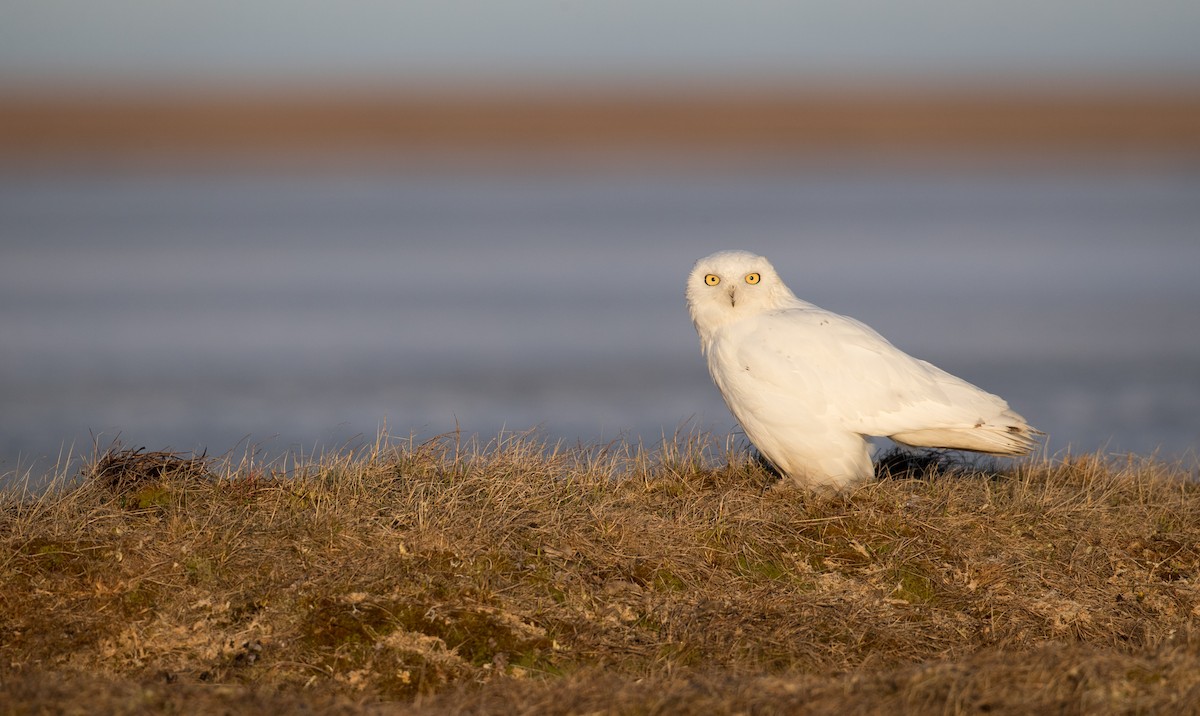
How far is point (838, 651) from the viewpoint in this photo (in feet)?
16.4

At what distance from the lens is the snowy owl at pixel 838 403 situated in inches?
263

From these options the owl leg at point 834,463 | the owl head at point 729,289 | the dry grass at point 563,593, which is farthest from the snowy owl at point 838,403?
the dry grass at point 563,593

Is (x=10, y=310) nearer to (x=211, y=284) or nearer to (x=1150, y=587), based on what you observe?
(x=211, y=284)

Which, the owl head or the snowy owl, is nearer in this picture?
the snowy owl

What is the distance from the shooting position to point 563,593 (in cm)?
518

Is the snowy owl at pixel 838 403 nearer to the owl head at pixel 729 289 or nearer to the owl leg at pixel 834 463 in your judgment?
the owl leg at pixel 834 463

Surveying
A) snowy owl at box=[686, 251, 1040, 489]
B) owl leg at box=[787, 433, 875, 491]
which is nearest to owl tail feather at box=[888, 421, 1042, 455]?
snowy owl at box=[686, 251, 1040, 489]

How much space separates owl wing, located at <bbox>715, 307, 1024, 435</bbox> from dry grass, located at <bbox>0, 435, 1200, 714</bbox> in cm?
45

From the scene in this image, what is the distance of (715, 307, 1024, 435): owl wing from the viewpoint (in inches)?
264

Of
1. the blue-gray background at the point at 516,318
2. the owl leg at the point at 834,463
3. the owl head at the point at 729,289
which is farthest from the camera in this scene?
the blue-gray background at the point at 516,318

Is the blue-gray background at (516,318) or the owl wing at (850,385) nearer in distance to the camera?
the owl wing at (850,385)

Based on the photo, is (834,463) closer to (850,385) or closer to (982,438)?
(850,385)

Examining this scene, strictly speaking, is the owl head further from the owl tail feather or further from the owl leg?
the owl tail feather

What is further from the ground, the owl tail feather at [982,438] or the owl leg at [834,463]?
the owl tail feather at [982,438]
